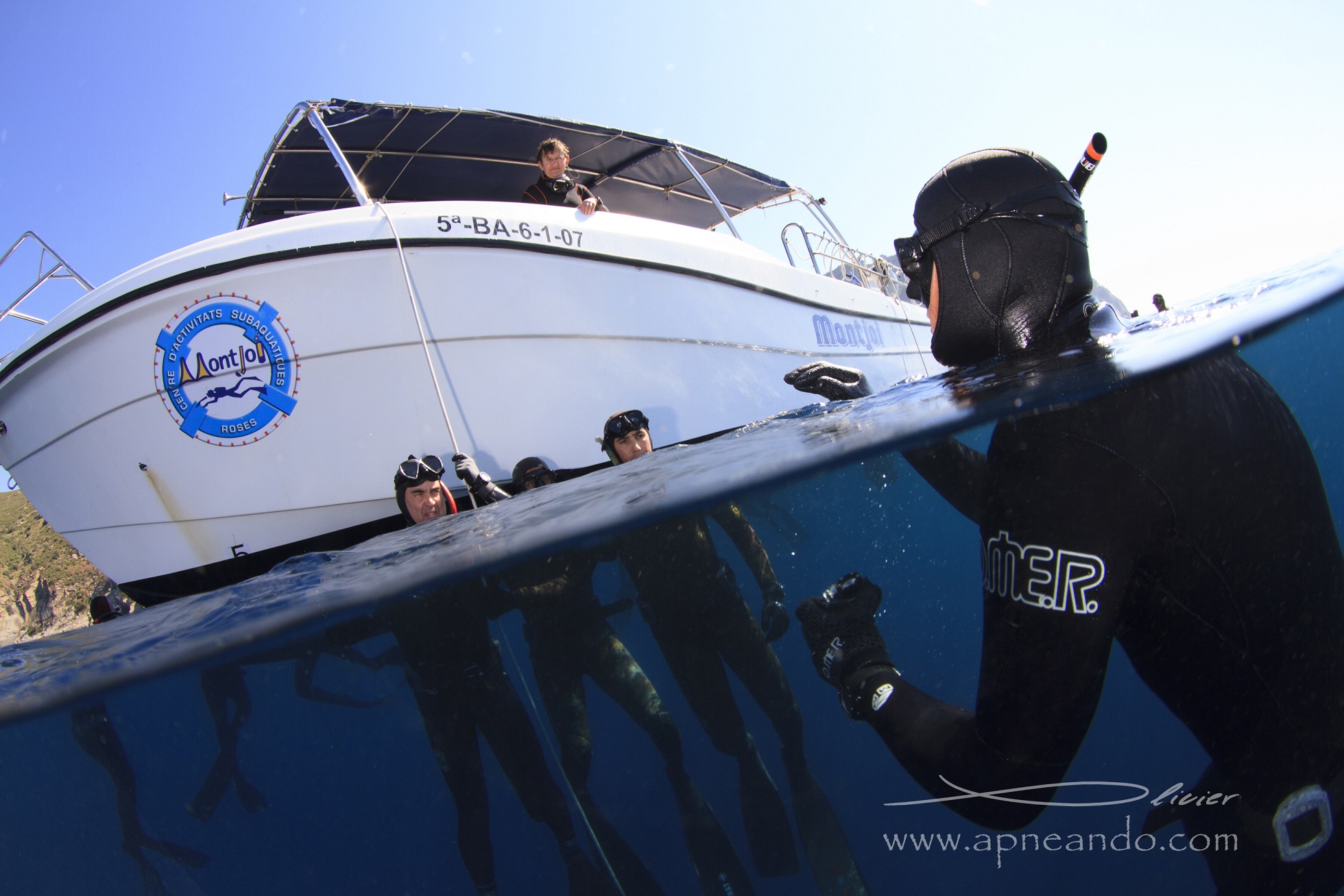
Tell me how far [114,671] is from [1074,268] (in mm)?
3722

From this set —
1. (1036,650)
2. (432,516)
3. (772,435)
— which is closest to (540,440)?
(432,516)

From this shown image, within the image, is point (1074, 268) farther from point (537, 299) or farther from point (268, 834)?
point (268, 834)

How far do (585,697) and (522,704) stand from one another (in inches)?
14.1

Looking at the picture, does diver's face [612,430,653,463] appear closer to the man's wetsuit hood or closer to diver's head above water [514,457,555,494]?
diver's head above water [514,457,555,494]

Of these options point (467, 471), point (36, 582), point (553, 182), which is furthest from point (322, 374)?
point (36, 582)

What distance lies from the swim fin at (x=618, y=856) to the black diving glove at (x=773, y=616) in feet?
4.55

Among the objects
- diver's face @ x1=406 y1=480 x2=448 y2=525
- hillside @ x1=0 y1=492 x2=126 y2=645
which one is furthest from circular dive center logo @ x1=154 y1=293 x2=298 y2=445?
hillside @ x1=0 y1=492 x2=126 y2=645

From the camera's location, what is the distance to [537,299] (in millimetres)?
3738

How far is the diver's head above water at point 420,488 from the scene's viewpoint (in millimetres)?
3273

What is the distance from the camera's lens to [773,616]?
394 centimetres

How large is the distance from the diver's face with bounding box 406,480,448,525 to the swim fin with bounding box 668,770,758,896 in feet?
6.21

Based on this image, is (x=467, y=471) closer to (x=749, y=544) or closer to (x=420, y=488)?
(x=420, y=488)

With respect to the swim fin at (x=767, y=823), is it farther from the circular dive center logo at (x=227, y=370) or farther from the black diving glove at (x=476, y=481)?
the circular dive center logo at (x=227, y=370)

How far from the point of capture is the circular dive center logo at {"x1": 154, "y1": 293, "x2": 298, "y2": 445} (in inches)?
128
